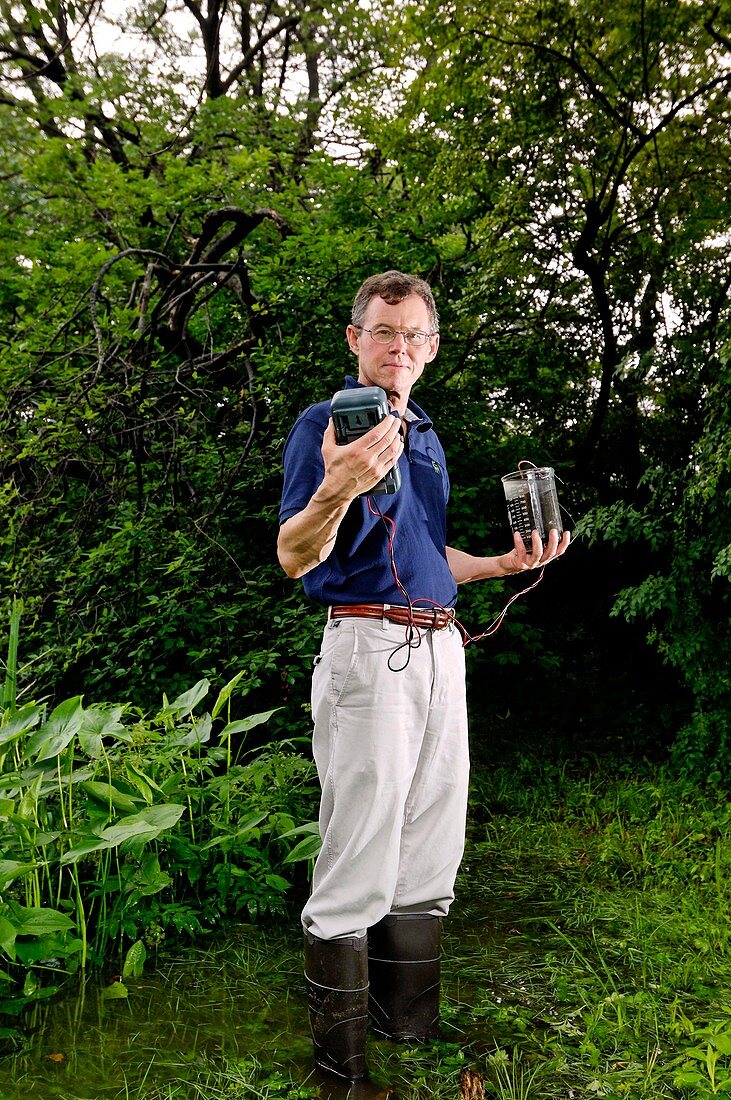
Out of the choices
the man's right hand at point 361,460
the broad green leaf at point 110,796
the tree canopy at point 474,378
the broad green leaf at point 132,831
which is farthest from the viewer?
the tree canopy at point 474,378

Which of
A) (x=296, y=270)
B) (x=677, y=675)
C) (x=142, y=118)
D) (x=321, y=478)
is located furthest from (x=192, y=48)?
(x=321, y=478)

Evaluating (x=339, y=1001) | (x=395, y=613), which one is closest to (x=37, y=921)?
(x=339, y=1001)

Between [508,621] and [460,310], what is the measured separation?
1699mm

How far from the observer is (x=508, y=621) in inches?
202

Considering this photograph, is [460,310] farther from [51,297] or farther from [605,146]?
[51,297]

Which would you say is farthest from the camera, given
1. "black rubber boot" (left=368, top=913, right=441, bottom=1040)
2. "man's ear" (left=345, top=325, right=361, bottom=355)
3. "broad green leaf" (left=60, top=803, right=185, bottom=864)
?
"broad green leaf" (left=60, top=803, right=185, bottom=864)

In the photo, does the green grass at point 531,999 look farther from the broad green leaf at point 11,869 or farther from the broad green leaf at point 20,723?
the broad green leaf at point 20,723

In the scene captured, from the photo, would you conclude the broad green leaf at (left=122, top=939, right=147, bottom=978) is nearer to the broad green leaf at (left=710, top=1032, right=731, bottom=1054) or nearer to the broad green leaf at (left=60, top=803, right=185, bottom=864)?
the broad green leaf at (left=60, top=803, right=185, bottom=864)

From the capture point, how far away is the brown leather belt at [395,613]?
2.03 m

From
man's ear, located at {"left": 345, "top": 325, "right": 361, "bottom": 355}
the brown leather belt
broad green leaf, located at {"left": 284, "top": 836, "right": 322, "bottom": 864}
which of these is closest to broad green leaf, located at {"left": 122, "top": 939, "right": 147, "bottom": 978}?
broad green leaf, located at {"left": 284, "top": 836, "right": 322, "bottom": 864}

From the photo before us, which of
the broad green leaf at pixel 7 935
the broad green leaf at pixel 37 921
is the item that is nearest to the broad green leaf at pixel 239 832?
the broad green leaf at pixel 37 921

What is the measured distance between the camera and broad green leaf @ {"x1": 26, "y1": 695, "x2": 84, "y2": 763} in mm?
2676

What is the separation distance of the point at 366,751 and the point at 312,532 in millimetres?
491

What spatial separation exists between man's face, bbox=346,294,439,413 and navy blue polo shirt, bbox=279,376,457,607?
8 centimetres
